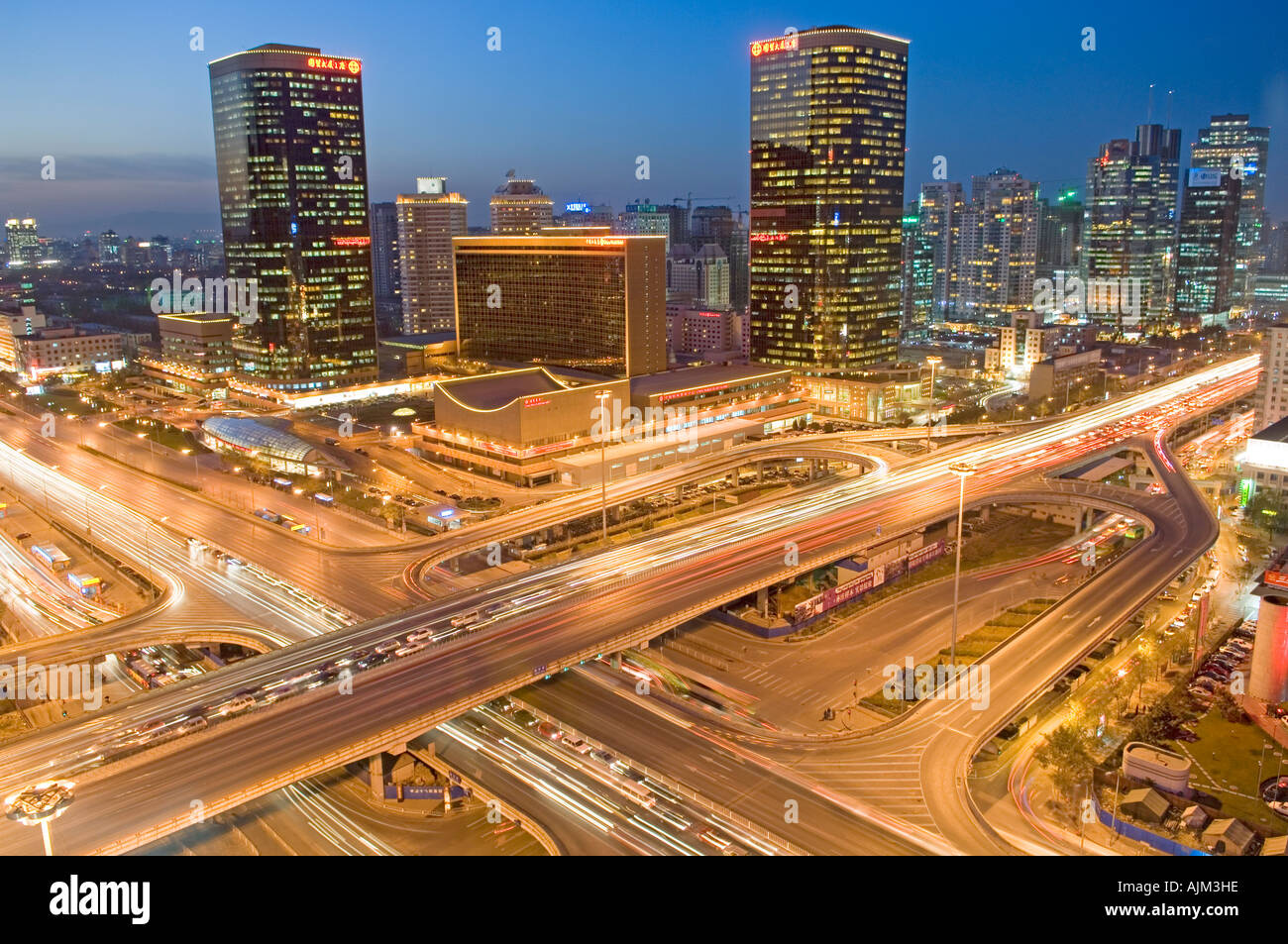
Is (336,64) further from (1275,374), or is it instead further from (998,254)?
(998,254)

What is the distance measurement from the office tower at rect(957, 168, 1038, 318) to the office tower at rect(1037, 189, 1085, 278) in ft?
48.5

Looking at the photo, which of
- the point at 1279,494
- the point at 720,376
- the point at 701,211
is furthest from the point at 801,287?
the point at 701,211

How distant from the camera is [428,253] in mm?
109875

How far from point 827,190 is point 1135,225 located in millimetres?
75210

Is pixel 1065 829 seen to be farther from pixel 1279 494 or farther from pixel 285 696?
pixel 1279 494

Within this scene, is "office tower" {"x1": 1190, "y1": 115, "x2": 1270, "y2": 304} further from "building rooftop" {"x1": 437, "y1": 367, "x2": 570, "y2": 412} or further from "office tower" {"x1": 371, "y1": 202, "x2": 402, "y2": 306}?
"office tower" {"x1": 371, "y1": 202, "x2": 402, "y2": 306}

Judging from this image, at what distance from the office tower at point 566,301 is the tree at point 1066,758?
143 feet

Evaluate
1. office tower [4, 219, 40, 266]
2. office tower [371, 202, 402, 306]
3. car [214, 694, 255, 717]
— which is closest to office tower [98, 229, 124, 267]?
office tower [4, 219, 40, 266]

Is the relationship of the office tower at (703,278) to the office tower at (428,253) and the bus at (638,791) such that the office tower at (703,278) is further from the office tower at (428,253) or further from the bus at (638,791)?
the bus at (638,791)

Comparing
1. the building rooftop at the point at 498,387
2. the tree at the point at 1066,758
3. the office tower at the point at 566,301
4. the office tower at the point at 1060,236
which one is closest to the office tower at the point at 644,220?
the office tower at the point at 1060,236

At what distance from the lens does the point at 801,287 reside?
68938 mm

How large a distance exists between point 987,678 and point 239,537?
101 ft

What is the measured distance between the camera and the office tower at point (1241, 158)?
116 metres

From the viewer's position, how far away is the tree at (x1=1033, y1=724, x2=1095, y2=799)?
23.2m
